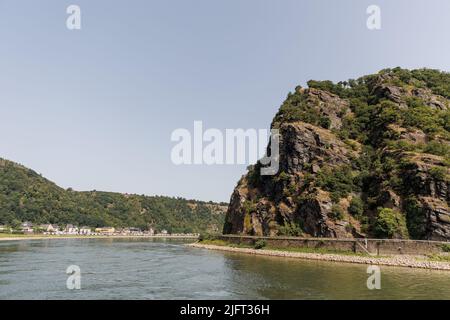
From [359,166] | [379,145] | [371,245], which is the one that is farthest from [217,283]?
[379,145]

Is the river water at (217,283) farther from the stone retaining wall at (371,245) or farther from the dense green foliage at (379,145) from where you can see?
the dense green foliage at (379,145)

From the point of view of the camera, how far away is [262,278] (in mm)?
46938

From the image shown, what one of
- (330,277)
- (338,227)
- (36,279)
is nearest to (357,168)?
(338,227)

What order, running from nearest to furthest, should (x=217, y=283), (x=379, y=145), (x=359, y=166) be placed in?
(x=217, y=283) < (x=359, y=166) < (x=379, y=145)

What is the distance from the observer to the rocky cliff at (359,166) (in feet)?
253

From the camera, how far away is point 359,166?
9919cm

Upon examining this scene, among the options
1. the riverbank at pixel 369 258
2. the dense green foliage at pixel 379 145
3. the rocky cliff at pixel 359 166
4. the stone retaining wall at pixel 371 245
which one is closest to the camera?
the riverbank at pixel 369 258

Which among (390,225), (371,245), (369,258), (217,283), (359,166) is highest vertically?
(359,166)

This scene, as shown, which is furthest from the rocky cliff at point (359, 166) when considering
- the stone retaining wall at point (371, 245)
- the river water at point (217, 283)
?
the river water at point (217, 283)

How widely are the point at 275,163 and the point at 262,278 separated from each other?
68.9 meters

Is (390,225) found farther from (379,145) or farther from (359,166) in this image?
(379,145)

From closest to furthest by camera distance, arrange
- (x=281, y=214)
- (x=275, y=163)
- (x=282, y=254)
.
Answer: (x=282, y=254), (x=281, y=214), (x=275, y=163)
